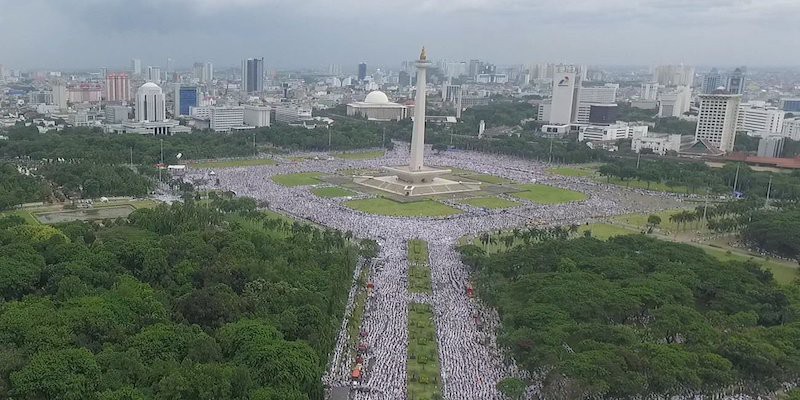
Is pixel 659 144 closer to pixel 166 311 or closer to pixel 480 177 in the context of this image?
pixel 480 177

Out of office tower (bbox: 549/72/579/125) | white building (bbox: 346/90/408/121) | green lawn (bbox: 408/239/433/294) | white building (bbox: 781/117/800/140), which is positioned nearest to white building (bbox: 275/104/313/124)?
white building (bbox: 346/90/408/121)

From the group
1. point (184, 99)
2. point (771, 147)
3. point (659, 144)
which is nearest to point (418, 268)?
point (659, 144)

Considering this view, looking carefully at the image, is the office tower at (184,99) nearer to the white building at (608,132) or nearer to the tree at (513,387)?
the white building at (608,132)

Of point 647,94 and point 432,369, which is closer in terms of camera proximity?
point 432,369

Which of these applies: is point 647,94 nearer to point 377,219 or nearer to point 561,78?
point 561,78

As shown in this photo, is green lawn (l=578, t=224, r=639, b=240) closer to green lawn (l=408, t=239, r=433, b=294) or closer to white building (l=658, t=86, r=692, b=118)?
green lawn (l=408, t=239, r=433, b=294)

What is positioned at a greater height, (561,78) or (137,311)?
(561,78)

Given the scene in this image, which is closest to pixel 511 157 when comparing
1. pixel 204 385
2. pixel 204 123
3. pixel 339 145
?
pixel 339 145
